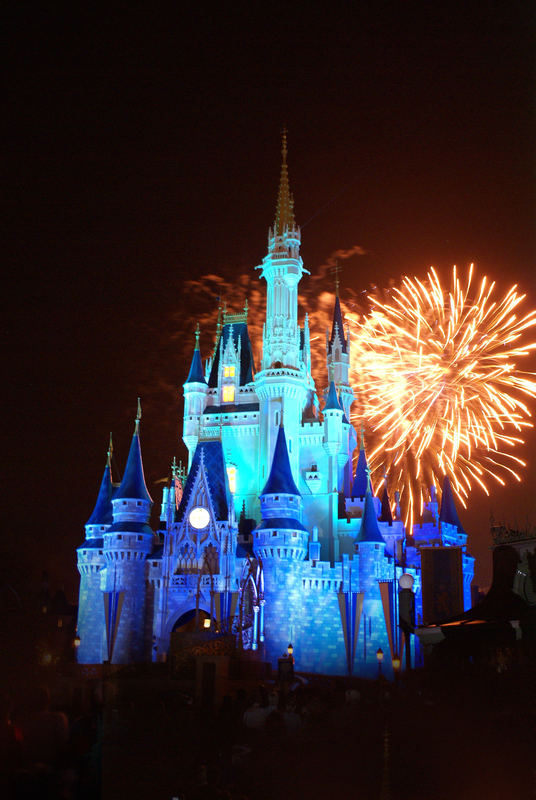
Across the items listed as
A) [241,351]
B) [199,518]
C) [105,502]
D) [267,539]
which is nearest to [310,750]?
[267,539]

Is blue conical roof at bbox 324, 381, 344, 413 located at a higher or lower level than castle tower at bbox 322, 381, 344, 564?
higher

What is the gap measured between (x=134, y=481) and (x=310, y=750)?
32.2m

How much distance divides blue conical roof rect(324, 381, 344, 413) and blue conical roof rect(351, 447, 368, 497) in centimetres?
341

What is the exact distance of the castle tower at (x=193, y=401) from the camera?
5897cm

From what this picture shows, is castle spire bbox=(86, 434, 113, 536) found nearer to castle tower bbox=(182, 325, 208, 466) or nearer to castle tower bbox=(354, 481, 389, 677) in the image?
castle tower bbox=(182, 325, 208, 466)

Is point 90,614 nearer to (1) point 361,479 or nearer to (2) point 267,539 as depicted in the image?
(2) point 267,539

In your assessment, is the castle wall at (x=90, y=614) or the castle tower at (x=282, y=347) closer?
the castle wall at (x=90, y=614)

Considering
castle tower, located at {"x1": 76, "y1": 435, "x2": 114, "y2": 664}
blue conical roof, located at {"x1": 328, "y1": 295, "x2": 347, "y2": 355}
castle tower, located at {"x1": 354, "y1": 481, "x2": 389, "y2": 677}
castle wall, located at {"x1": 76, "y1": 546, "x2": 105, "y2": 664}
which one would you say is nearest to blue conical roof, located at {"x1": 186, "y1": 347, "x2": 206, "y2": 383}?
castle tower, located at {"x1": 76, "y1": 435, "x2": 114, "y2": 664}

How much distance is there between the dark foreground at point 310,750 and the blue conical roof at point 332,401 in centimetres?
3202

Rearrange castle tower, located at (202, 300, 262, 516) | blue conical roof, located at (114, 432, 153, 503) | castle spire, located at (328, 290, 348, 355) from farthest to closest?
1. castle spire, located at (328, 290, 348, 355)
2. castle tower, located at (202, 300, 262, 516)
3. blue conical roof, located at (114, 432, 153, 503)

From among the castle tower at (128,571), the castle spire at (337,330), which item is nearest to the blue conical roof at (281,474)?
the castle tower at (128,571)

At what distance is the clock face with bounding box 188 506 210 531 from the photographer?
165ft

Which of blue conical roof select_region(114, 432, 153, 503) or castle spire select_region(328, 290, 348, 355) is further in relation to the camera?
castle spire select_region(328, 290, 348, 355)

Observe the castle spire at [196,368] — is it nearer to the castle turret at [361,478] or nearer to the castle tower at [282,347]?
the castle tower at [282,347]
